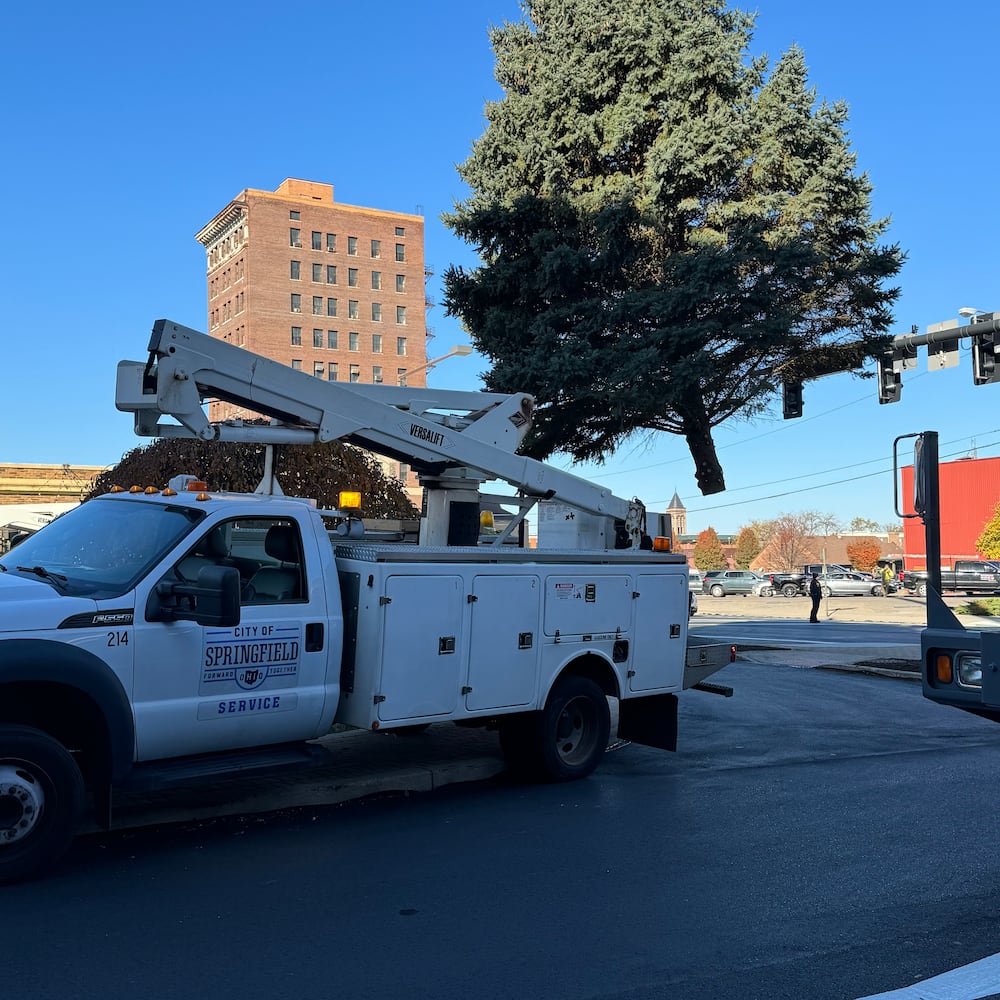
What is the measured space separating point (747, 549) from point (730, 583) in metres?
58.4

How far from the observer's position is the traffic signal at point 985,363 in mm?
18797

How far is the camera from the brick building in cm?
10838

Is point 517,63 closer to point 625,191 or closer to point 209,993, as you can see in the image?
point 625,191

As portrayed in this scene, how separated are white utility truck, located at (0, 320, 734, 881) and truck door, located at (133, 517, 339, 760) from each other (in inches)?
0.5

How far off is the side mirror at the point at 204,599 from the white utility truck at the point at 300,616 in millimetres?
12

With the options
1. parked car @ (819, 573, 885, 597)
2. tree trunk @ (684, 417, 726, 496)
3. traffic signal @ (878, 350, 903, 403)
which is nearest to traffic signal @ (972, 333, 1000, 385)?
traffic signal @ (878, 350, 903, 403)

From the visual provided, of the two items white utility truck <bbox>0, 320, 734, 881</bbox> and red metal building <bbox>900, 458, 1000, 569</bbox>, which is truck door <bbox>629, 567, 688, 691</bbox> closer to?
white utility truck <bbox>0, 320, 734, 881</bbox>

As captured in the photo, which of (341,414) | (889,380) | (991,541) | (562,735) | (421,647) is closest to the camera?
(421,647)

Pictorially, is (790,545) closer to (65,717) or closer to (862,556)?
(862,556)

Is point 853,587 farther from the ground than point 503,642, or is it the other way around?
point 503,642

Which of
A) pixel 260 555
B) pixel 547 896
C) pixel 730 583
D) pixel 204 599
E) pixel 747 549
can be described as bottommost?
pixel 547 896

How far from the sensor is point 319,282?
367ft

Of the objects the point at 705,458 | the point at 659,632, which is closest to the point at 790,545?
the point at 705,458

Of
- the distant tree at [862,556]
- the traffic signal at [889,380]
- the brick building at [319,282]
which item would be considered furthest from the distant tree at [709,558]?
the traffic signal at [889,380]
